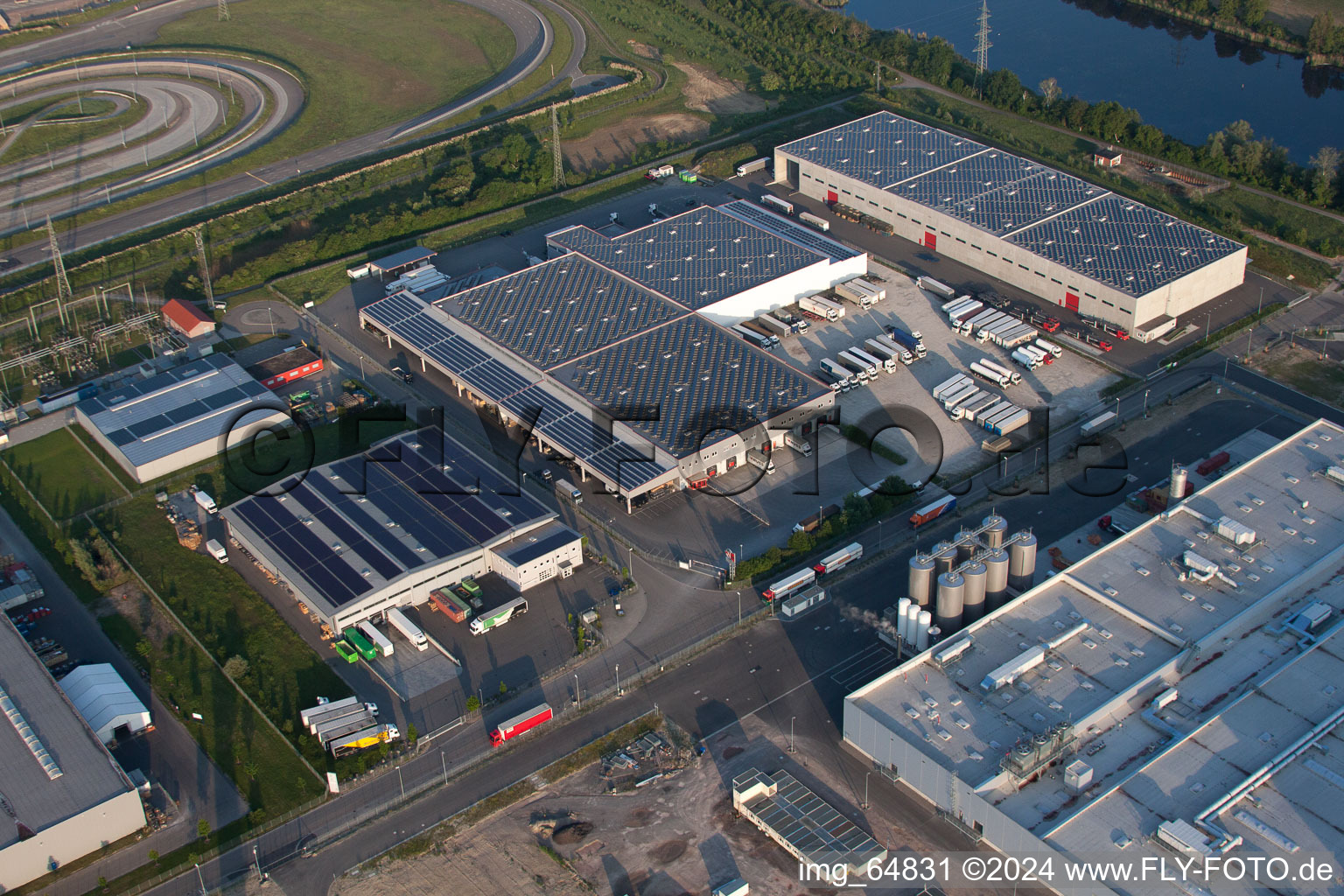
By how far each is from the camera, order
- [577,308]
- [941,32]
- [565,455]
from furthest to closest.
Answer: [941,32]
[577,308]
[565,455]

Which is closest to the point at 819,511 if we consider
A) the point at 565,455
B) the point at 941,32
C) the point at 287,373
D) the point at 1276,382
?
the point at 565,455

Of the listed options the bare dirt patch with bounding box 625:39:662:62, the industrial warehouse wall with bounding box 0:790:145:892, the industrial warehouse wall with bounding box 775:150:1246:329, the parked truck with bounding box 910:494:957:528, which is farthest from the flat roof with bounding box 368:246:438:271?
the industrial warehouse wall with bounding box 0:790:145:892

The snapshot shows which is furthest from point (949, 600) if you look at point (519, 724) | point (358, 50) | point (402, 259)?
point (358, 50)

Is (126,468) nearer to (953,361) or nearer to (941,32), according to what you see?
(953,361)

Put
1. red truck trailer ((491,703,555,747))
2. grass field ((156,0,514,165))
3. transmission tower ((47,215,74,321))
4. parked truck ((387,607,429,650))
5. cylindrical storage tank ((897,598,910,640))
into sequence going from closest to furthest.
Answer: red truck trailer ((491,703,555,747)) → cylindrical storage tank ((897,598,910,640)) → parked truck ((387,607,429,650)) → transmission tower ((47,215,74,321)) → grass field ((156,0,514,165))

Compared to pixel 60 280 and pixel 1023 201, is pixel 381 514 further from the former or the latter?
pixel 1023 201

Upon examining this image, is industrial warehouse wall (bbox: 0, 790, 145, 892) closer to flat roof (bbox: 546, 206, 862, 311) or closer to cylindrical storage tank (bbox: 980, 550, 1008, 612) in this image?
cylindrical storage tank (bbox: 980, 550, 1008, 612)
